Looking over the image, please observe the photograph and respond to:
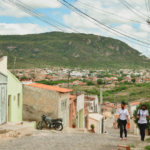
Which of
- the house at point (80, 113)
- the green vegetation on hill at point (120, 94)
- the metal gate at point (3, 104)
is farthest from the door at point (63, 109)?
the green vegetation on hill at point (120, 94)

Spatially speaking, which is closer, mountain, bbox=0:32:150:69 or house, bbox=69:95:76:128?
house, bbox=69:95:76:128

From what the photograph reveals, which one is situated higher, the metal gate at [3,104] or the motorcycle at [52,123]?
the metal gate at [3,104]

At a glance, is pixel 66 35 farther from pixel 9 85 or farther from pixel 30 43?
pixel 9 85

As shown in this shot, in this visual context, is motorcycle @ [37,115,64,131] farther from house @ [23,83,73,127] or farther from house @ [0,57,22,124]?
house @ [0,57,22,124]

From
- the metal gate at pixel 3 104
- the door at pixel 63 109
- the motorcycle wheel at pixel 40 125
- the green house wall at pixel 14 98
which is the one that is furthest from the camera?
the door at pixel 63 109

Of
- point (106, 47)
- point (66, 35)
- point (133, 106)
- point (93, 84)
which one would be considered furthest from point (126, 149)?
point (106, 47)

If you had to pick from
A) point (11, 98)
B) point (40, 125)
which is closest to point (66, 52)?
point (40, 125)

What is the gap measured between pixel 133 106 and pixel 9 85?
149ft

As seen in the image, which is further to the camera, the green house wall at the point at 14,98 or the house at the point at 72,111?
the house at the point at 72,111

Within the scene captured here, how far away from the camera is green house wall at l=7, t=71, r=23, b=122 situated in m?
14.3

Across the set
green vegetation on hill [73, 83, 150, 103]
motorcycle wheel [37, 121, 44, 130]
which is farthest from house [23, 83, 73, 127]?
green vegetation on hill [73, 83, 150, 103]

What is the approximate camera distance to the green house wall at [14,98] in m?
14.3

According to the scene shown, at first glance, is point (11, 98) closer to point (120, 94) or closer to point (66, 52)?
point (120, 94)

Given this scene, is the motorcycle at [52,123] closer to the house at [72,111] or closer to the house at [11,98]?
the house at [11,98]
